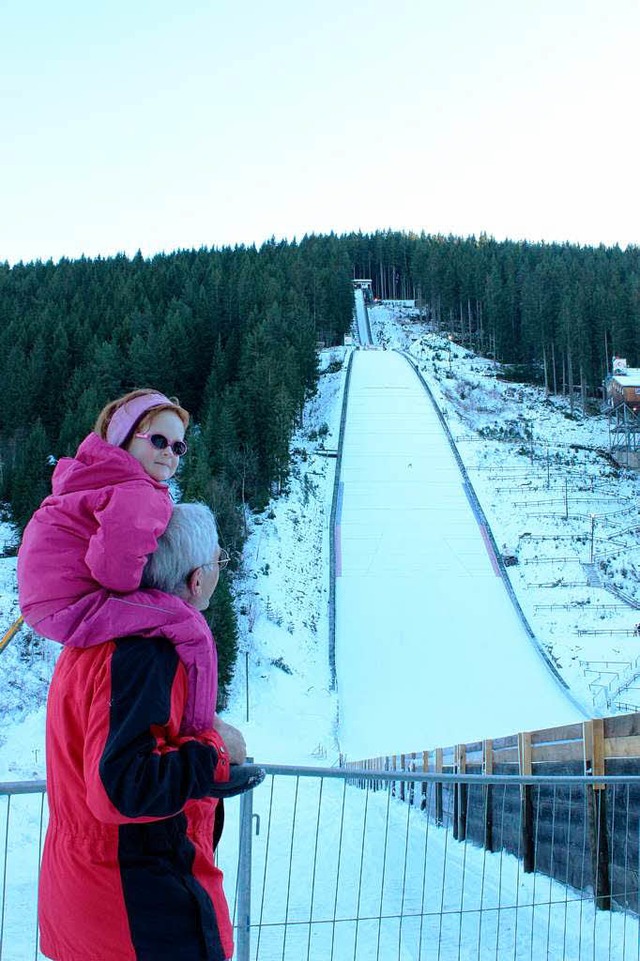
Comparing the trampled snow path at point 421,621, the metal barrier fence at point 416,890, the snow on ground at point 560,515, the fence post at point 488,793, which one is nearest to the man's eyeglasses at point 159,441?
the metal barrier fence at point 416,890

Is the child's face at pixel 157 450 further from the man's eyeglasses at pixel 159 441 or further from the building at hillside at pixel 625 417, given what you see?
the building at hillside at pixel 625 417

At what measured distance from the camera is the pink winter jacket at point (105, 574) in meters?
2.08

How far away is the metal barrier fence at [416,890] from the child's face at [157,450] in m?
1.32

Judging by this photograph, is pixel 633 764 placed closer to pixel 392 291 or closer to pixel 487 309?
pixel 487 309

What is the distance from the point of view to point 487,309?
71.0 metres

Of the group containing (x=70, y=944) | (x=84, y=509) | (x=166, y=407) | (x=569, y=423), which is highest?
(x=569, y=423)

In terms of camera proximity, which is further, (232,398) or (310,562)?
(232,398)

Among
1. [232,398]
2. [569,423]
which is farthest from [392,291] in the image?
[232,398]

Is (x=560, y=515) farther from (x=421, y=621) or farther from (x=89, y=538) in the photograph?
(x=89, y=538)

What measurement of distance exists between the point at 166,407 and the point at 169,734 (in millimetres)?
1079

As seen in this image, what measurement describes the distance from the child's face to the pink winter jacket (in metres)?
0.22

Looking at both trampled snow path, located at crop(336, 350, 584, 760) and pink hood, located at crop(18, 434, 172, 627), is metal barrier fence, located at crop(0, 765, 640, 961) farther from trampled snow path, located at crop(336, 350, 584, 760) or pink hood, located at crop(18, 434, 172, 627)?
trampled snow path, located at crop(336, 350, 584, 760)

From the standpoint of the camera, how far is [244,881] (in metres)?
3.28

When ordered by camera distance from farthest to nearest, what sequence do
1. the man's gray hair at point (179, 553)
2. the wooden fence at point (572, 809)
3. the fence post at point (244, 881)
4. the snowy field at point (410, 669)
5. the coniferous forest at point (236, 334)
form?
the coniferous forest at point (236, 334) → the wooden fence at point (572, 809) → the snowy field at point (410, 669) → the fence post at point (244, 881) → the man's gray hair at point (179, 553)
